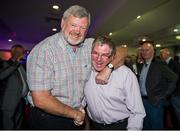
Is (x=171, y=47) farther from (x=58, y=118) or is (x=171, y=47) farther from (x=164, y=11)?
(x=58, y=118)

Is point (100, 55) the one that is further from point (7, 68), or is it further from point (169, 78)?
point (169, 78)

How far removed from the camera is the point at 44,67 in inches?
56.9

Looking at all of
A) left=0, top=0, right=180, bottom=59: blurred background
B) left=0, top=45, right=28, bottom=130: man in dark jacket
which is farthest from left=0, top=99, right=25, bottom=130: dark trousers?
left=0, top=0, right=180, bottom=59: blurred background

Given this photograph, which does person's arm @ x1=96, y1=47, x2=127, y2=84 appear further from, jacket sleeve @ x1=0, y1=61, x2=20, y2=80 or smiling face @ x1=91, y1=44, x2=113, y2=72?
jacket sleeve @ x1=0, y1=61, x2=20, y2=80

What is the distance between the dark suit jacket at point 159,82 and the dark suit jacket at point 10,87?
188 centimetres

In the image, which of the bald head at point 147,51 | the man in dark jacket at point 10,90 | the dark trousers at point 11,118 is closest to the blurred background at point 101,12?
the bald head at point 147,51

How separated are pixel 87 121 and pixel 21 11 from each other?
16.4 ft

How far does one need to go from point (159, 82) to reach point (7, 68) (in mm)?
2200

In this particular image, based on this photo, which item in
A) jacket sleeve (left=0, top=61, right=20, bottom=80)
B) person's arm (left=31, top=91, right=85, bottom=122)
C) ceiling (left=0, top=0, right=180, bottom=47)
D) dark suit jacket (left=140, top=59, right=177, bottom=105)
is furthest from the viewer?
ceiling (left=0, top=0, right=180, bottom=47)

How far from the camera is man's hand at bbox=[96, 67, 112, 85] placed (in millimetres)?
1742

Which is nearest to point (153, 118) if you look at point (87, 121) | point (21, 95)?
point (87, 121)

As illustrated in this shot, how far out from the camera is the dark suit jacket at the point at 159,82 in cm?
364

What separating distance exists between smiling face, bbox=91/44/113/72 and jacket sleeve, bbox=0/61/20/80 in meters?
1.78

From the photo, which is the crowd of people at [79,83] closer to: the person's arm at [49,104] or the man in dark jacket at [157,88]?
the person's arm at [49,104]
